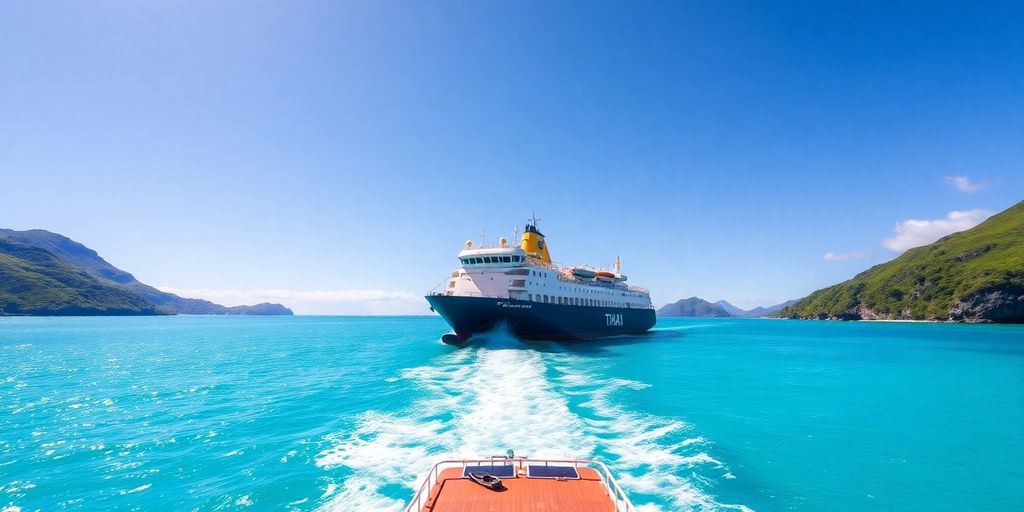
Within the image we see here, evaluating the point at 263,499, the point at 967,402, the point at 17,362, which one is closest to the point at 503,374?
the point at 263,499

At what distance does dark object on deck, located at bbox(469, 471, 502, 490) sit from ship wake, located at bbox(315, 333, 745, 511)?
3190mm

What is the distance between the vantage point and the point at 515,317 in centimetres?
4691

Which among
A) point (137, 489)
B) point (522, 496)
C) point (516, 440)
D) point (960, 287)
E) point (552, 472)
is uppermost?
point (960, 287)

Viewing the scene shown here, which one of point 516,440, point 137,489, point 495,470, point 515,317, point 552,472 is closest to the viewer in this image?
point 552,472

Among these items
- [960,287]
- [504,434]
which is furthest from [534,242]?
[960,287]

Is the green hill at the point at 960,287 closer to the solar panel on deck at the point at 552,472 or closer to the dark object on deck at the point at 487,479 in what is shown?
the solar panel on deck at the point at 552,472

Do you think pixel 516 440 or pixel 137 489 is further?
pixel 516 440

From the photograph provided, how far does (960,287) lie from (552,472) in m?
203

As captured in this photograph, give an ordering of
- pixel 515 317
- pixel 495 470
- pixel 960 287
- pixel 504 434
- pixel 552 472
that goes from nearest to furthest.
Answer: pixel 552 472
pixel 495 470
pixel 504 434
pixel 515 317
pixel 960 287

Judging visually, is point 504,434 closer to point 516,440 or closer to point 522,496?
point 516,440

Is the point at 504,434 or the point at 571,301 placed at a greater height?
the point at 571,301

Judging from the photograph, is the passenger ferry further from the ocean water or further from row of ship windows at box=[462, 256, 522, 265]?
the ocean water

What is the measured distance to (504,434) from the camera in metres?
17.7

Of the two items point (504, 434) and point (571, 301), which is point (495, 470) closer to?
point (504, 434)
